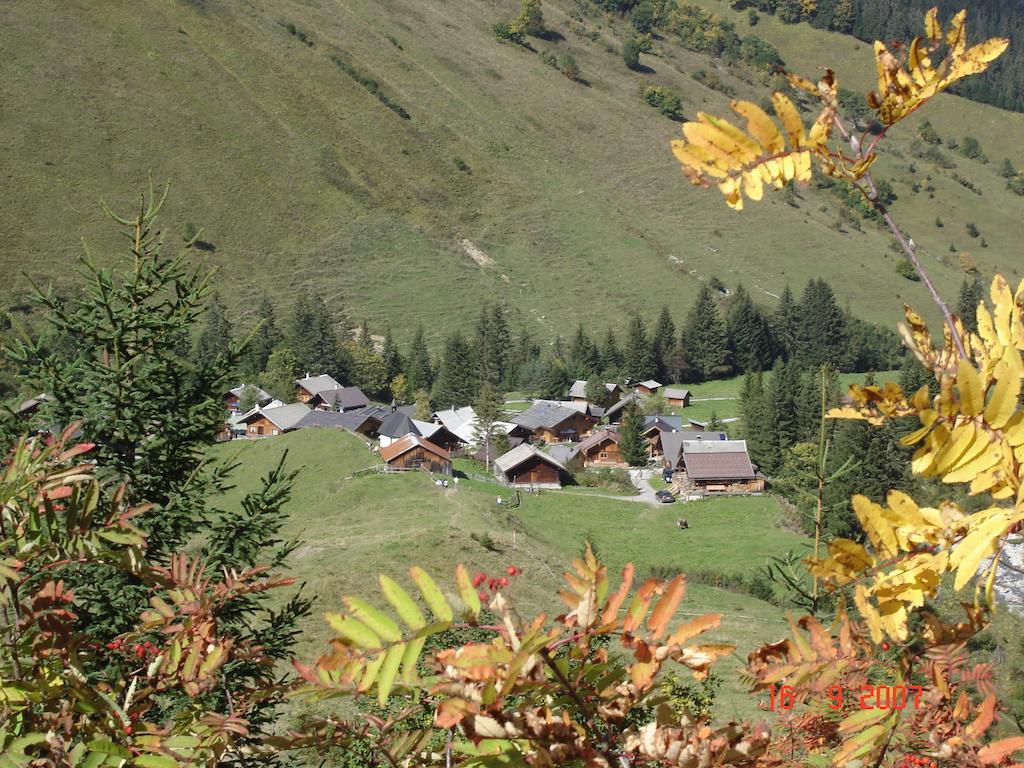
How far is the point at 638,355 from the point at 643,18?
97740 millimetres

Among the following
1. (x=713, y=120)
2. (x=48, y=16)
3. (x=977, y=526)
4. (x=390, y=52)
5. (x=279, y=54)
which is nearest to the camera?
(x=977, y=526)

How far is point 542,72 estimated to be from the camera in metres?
118

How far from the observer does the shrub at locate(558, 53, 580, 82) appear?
391ft

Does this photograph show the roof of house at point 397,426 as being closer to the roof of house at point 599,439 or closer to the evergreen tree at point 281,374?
the roof of house at point 599,439

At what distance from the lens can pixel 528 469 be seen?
45062 millimetres

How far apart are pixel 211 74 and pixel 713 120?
97.1m

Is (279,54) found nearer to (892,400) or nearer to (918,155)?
(918,155)

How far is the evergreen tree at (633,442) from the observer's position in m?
49.9

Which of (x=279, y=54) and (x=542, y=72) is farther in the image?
(x=542, y=72)

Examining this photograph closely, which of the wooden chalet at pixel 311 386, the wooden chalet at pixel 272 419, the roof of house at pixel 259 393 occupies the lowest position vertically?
the roof of house at pixel 259 393

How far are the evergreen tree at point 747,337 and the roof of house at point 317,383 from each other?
110 ft

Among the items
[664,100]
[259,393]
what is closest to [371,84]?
[664,100]

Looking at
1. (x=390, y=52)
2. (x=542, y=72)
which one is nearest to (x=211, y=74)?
(x=390, y=52)

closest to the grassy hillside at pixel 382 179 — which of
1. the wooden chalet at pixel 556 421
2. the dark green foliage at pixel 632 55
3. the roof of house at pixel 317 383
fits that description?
the roof of house at pixel 317 383
